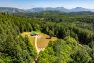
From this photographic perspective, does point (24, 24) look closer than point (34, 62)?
No

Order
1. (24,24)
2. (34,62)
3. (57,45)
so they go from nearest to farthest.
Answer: (34,62), (57,45), (24,24)

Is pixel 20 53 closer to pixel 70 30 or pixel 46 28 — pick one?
pixel 46 28

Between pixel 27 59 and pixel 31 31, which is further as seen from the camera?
pixel 31 31

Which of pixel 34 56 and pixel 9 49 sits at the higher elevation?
pixel 9 49

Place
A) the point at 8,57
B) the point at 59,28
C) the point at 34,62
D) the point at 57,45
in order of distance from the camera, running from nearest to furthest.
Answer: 1. the point at 8,57
2. the point at 34,62
3. the point at 57,45
4. the point at 59,28

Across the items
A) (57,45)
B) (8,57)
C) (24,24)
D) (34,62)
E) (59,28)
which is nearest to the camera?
(8,57)

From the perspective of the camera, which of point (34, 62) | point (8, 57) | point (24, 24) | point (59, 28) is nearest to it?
point (8, 57)

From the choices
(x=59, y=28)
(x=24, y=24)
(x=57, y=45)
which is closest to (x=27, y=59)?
(x=57, y=45)

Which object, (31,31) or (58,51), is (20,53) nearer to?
(58,51)

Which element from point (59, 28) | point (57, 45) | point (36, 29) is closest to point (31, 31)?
point (36, 29)
